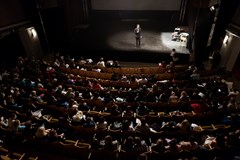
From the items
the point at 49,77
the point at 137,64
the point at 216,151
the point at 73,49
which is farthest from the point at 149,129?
the point at 73,49

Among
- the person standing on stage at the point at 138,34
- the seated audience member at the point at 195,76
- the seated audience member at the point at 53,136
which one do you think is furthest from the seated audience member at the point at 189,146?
the person standing on stage at the point at 138,34

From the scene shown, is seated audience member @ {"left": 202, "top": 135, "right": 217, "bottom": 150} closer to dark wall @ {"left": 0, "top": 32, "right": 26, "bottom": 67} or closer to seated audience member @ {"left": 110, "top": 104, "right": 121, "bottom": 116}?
seated audience member @ {"left": 110, "top": 104, "right": 121, "bottom": 116}

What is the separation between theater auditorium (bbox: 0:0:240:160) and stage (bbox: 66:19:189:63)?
6cm

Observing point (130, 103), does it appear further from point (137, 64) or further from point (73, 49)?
point (73, 49)

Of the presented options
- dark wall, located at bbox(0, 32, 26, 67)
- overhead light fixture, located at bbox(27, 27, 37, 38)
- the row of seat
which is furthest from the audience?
overhead light fixture, located at bbox(27, 27, 37, 38)

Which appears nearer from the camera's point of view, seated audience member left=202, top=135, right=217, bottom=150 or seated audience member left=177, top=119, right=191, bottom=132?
seated audience member left=202, top=135, right=217, bottom=150

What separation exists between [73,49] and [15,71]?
432 cm

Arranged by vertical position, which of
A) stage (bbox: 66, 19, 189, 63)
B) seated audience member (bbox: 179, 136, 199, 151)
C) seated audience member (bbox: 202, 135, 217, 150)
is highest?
seated audience member (bbox: 179, 136, 199, 151)

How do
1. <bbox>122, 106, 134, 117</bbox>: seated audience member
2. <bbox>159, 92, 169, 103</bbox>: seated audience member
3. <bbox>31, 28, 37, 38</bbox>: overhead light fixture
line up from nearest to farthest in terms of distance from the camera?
<bbox>122, 106, 134, 117</bbox>: seated audience member → <bbox>159, 92, 169, 103</bbox>: seated audience member → <bbox>31, 28, 37, 38</bbox>: overhead light fixture

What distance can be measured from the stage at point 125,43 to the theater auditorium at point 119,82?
0.06m

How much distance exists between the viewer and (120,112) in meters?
7.05

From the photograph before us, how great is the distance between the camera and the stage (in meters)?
12.5

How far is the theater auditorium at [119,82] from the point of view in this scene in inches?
222

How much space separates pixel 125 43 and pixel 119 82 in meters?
5.00
